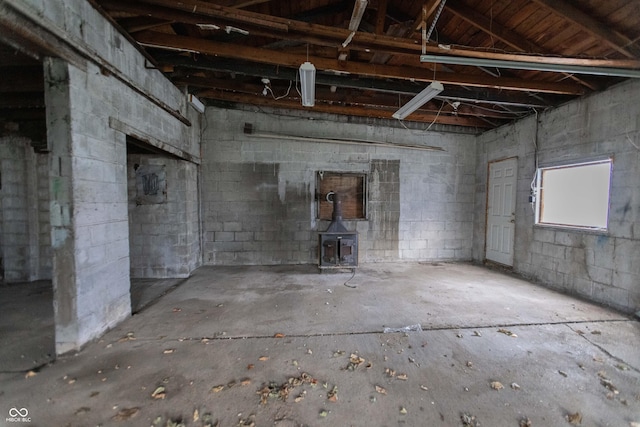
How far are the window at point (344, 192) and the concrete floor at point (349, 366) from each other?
2.08m

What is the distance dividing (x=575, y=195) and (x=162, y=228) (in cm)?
603

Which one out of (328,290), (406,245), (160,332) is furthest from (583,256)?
(160,332)

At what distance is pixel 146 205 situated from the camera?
4.09 m

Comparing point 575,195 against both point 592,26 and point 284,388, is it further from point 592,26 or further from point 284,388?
point 284,388

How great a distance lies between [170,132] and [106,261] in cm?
193

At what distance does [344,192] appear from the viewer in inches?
202

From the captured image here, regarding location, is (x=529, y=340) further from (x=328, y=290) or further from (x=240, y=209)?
(x=240, y=209)

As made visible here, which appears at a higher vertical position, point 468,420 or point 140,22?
point 140,22

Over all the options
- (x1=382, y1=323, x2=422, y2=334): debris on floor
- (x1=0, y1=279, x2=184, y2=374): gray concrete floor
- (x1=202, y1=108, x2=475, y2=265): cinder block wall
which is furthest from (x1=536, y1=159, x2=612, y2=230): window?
(x1=0, y1=279, x2=184, y2=374): gray concrete floor

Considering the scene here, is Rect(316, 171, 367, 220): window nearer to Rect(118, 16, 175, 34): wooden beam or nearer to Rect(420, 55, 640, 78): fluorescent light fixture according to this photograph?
Rect(420, 55, 640, 78): fluorescent light fixture

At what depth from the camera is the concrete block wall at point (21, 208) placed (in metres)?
3.90

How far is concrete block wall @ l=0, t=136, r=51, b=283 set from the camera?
3.90 meters
